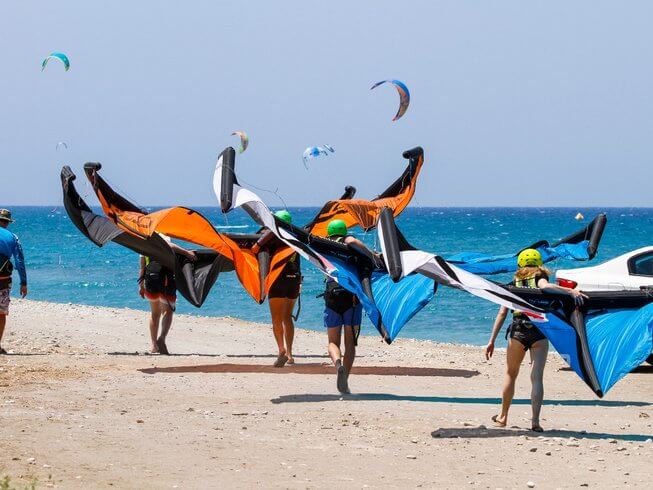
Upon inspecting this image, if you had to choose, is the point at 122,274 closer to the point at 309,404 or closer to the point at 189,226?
the point at 189,226

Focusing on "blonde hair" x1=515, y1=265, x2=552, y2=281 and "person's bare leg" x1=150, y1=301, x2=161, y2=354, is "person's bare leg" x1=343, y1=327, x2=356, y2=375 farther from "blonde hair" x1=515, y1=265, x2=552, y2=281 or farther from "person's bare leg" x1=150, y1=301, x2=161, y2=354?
"person's bare leg" x1=150, y1=301, x2=161, y2=354

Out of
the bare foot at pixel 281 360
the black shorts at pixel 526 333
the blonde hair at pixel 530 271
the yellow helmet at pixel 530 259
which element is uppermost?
the yellow helmet at pixel 530 259

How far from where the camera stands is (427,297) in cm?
1208

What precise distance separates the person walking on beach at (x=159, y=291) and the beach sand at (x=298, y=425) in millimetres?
470

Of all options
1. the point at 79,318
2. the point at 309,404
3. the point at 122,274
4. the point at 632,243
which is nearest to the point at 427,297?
the point at 309,404

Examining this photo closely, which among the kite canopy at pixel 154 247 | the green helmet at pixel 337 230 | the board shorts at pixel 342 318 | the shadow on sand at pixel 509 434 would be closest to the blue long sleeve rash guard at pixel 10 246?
the kite canopy at pixel 154 247

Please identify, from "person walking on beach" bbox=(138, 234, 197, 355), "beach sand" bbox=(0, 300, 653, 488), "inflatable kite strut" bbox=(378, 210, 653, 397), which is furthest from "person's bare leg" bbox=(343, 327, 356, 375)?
"person walking on beach" bbox=(138, 234, 197, 355)

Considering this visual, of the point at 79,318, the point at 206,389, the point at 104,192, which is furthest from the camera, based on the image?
the point at 79,318

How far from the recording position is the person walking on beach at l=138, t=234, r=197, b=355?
1477cm

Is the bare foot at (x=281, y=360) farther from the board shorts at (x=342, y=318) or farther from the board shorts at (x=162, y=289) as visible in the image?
the board shorts at (x=342, y=318)

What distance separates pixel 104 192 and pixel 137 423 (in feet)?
17.6

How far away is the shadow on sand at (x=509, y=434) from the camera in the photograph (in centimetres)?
945

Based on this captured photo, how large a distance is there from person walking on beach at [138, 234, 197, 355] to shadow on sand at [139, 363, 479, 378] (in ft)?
4.16

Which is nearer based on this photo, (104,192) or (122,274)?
(104,192)
